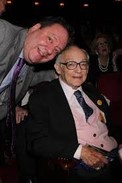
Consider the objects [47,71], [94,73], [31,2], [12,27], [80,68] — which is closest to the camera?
[12,27]

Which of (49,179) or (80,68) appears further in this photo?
(80,68)

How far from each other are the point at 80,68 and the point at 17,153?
88 centimetres

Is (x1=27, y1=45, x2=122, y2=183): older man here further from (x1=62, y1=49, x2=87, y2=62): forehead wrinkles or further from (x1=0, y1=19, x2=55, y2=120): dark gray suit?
(x1=0, y1=19, x2=55, y2=120): dark gray suit

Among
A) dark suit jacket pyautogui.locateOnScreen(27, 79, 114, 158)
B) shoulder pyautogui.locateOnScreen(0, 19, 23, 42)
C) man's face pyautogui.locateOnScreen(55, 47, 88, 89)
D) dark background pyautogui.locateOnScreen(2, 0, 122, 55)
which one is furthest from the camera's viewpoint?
dark background pyautogui.locateOnScreen(2, 0, 122, 55)

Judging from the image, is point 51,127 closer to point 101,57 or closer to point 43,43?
point 43,43

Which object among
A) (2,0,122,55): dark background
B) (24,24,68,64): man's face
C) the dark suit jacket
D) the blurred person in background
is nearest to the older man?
the dark suit jacket

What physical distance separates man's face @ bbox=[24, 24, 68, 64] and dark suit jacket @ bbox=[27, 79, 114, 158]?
28cm

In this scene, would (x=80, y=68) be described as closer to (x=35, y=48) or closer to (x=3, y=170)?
(x=35, y=48)

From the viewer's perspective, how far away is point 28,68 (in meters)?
3.09

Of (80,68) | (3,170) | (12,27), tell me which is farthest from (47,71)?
(3,170)

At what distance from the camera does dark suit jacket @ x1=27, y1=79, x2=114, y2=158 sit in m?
2.65

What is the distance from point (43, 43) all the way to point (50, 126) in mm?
651

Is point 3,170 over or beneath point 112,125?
beneath

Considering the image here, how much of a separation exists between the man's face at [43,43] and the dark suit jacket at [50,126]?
0.28m
